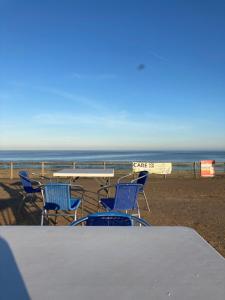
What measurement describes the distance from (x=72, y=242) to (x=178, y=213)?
4.91 metres

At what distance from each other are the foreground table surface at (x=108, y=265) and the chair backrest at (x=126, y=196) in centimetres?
273

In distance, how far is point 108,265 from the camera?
1.32 m

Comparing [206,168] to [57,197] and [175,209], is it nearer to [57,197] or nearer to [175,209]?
[175,209]

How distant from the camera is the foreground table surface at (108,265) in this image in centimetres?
108

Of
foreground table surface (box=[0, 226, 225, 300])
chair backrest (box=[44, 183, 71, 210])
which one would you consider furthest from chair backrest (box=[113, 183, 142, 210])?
foreground table surface (box=[0, 226, 225, 300])

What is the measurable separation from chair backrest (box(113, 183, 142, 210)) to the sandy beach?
0.96 meters

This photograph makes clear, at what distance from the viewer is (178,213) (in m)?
6.34

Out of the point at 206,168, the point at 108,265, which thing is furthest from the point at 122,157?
the point at 108,265

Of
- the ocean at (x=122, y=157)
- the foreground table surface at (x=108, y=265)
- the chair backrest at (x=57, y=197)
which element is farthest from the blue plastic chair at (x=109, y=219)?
the ocean at (x=122, y=157)

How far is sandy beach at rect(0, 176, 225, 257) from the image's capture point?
534 centimetres

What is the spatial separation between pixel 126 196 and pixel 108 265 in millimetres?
3368

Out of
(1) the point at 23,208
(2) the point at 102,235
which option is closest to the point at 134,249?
(2) the point at 102,235

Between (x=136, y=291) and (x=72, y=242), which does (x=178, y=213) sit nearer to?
(x=72, y=242)

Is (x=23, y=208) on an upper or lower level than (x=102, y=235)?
lower
